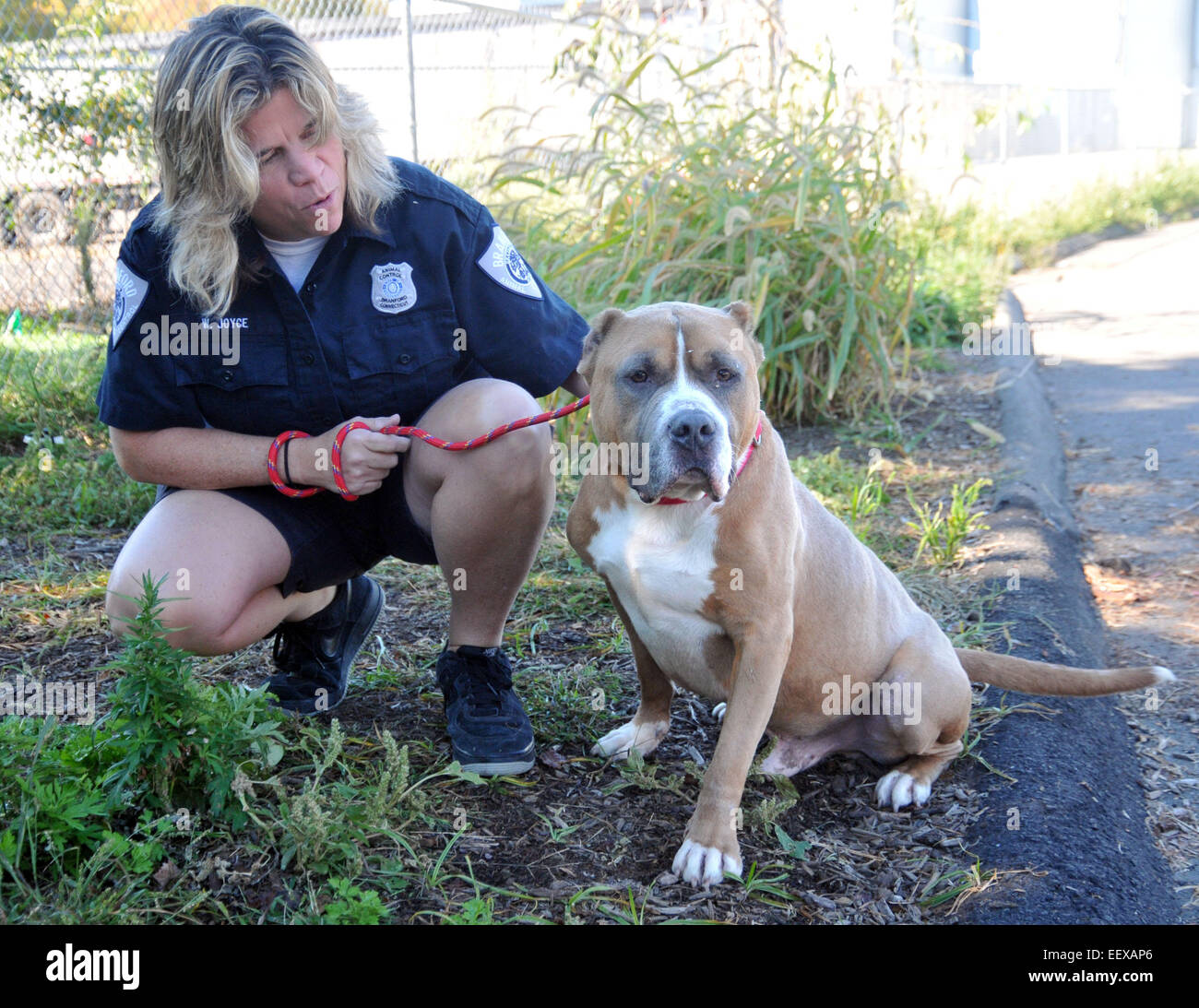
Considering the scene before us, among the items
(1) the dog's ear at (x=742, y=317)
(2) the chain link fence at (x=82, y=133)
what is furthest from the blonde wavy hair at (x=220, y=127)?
(2) the chain link fence at (x=82, y=133)

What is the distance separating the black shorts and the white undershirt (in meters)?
0.55

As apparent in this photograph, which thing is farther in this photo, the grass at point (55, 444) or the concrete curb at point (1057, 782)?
the grass at point (55, 444)

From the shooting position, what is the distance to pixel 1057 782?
2.67 metres

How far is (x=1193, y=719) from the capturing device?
3.21 meters

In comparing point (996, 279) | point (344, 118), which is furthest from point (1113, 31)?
point (344, 118)

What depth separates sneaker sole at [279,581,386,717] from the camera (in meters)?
2.94

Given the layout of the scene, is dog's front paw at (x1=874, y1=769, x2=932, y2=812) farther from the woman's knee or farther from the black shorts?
the woman's knee

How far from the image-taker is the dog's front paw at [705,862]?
229cm

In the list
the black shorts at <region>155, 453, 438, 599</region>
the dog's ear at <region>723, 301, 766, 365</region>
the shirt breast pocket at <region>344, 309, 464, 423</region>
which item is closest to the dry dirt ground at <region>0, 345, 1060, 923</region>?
the black shorts at <region>155, 453, 438, 599</region>

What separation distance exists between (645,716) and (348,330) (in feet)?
4.10

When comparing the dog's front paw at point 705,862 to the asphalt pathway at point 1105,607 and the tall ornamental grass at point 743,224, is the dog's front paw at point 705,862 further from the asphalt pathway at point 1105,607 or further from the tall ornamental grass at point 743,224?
the tall ornamental grass at point 743,224

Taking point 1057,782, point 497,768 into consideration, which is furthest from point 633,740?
point 1057,782

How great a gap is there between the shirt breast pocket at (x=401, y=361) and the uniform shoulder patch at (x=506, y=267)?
0.16 meters

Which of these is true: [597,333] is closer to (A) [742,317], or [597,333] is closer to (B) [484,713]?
(A) [742,317]
